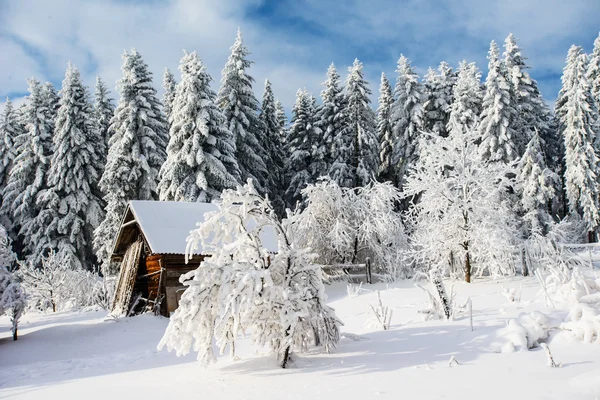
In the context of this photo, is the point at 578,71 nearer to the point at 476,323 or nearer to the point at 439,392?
the point at 476,323

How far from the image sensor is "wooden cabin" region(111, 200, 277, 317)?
684 inches

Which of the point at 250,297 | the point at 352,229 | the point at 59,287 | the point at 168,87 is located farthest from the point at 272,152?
the point at 250,297

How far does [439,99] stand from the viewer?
110 ft

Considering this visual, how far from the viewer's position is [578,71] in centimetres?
3114

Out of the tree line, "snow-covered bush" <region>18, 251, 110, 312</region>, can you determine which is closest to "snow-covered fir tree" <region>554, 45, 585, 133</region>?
the tree line

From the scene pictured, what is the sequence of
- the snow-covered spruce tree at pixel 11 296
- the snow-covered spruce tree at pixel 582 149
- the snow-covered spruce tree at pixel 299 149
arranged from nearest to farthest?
the snow-covered spruce tree at pixel 11 296, the snow-covered spruce tree at pixel 582 149, the snow-covered spruce tree at pixel 299 149

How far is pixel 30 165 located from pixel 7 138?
162 inches

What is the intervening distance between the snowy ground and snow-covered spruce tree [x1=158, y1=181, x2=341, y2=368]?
496 mm

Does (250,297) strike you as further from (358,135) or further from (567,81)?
(567,81)

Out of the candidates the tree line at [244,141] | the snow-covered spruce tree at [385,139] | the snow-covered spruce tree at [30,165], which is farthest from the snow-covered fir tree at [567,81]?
the snow-covered spruce tree at [30,165]

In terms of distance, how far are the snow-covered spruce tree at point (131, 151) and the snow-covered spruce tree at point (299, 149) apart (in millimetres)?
9239

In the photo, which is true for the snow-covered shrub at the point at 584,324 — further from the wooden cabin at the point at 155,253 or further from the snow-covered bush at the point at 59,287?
the snow-covered bush at the point at 59,287

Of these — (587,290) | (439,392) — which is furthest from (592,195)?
(439,392)

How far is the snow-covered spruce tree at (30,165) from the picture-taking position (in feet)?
103
